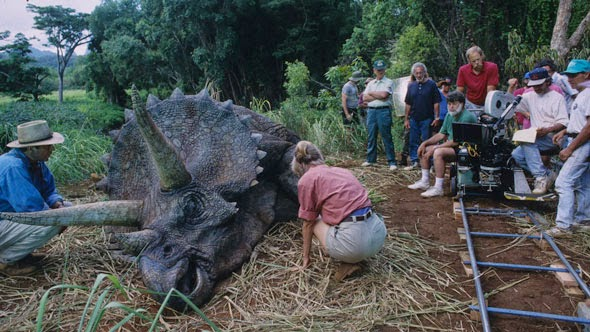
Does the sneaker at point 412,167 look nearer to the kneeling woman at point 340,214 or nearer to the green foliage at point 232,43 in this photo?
the kneeling woman at point 340,214

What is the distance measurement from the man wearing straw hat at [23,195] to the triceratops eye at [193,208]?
1473 mm

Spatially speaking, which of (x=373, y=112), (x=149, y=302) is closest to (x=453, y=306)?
(x=149, y=302)

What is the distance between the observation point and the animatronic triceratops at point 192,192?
10.4ft

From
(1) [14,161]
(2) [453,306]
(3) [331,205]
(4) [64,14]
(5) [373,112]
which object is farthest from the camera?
(4) [64,14]

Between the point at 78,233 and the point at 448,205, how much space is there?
4.60 metres

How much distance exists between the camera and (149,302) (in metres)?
3.37

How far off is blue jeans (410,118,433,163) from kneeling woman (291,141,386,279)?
382 cm

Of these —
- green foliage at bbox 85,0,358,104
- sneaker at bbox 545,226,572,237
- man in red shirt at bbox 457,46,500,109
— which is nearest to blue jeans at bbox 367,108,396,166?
man in red shirt at bbox 457,46,500,109

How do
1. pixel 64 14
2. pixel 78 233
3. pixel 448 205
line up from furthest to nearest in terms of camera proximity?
pixel 64 14 → pixel 448 205 → pixel 78 233

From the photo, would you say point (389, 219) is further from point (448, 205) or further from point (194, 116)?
point (194, 116)

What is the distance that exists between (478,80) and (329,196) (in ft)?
13.7

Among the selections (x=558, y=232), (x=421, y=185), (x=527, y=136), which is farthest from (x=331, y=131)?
(x=558, y=232)

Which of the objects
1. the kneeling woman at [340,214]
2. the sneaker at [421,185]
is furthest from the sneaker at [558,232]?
the kneeling woman at [340,214]

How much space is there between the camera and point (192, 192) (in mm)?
3549
